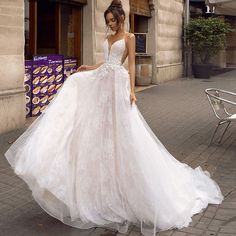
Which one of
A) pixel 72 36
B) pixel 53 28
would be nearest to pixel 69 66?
pixel 53 28

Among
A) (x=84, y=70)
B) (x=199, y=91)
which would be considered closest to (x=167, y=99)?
(x=199, y=91)

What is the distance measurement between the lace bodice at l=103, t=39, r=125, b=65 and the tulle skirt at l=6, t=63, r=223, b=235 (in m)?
0.06

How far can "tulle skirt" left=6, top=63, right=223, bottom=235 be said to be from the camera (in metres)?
3.84

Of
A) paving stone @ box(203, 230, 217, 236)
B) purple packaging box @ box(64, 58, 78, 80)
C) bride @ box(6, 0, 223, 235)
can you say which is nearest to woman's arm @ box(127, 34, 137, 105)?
bride @ box(6, 0, 223, 235)

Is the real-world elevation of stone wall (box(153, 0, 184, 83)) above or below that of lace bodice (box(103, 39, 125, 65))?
above

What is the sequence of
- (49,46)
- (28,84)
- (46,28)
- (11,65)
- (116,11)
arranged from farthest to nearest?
(49,46) → (46,28) → (28,84) → (11,65) → (116,11)

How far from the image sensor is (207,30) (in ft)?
61.1

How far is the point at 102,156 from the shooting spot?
4.04 m

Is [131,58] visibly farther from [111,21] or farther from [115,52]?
[111,21]

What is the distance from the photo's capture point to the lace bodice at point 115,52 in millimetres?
4086

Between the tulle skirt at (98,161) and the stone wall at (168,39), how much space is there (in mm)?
12391

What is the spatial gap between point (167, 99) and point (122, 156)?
28.9 ft

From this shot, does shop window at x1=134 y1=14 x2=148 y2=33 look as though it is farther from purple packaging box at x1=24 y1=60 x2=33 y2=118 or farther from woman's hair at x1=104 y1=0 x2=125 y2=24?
woman's hair at x1=104 y1=0 x2=125 y2=24

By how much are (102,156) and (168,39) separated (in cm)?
1453
